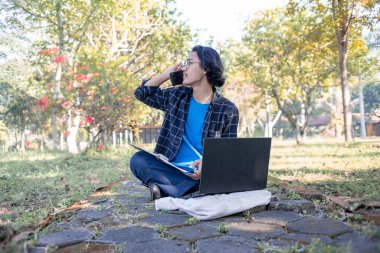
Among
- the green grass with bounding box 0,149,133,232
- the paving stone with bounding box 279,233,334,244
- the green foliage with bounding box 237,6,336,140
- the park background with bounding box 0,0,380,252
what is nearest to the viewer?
the paving stone with bounding box 279,233,334,244

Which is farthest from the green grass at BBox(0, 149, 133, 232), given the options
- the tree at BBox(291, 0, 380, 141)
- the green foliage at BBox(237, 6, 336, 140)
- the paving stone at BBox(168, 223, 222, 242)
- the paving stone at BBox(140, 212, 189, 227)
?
the green foliage at BBox(237, 6, 336, 140)

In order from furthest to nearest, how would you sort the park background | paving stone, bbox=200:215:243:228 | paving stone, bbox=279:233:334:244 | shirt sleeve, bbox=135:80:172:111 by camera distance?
the park background → shirt sleeve, bbox=135:80:172:111 → paving stone, bbox=200:215:243:228 → paving stone, bbox=279:233:334:244

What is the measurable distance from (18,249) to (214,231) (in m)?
1.03

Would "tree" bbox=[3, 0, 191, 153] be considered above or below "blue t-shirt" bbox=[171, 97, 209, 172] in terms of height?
above

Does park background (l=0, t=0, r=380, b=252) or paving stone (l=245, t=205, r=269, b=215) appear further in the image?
park background (l=0, t=0, r=380, b=252)

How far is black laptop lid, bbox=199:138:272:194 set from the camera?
2.49 meters

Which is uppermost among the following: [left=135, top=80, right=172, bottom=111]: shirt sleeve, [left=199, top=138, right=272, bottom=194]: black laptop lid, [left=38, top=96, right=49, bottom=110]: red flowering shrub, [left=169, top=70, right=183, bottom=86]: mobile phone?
[left=38, top=96, right=49, bottom=110]: red flowering shrub

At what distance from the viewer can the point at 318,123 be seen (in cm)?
4312

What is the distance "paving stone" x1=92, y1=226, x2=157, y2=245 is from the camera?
2073 mm

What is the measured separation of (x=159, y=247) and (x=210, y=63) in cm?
161

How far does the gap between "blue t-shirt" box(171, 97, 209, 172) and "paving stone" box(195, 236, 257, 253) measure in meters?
1.13

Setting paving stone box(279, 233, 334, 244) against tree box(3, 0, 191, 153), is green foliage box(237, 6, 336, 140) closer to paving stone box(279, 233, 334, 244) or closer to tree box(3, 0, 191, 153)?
tree box(3, 0, 191, 153)

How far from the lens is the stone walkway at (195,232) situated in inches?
75.6

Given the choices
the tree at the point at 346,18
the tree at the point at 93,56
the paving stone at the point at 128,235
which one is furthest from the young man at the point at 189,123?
the tree at the point at 93,56
